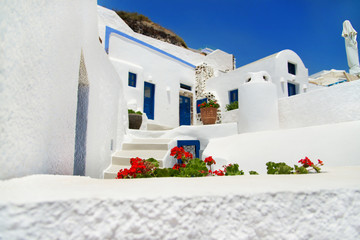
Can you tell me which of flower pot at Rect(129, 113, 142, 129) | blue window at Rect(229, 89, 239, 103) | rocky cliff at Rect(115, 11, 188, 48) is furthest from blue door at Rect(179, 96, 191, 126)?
rocky cliff at Rect(115, 11, 188, 48)

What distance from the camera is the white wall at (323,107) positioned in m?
6.42

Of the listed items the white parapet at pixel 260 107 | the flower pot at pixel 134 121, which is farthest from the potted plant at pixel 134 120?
the white parapet at pixel 260 107

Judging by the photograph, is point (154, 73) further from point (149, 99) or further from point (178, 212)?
point (178, 212)

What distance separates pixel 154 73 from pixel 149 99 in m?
1.47

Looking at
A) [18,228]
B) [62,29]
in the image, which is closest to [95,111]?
[62,29]

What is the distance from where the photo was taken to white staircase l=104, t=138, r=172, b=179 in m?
5.53

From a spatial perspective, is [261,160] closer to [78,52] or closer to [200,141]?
[200,141]

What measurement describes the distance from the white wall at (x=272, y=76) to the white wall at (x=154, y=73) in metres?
1.77

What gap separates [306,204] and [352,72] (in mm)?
21825

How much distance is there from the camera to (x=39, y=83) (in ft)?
5.20

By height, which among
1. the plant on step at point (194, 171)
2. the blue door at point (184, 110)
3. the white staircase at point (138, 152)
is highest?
the blue door at point (184, 110)

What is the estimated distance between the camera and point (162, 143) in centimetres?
661

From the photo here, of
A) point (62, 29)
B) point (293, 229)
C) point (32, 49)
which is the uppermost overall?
point (62, 29)

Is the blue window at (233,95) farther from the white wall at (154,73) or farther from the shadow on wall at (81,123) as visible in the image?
the shadow on wall at (81,123)
